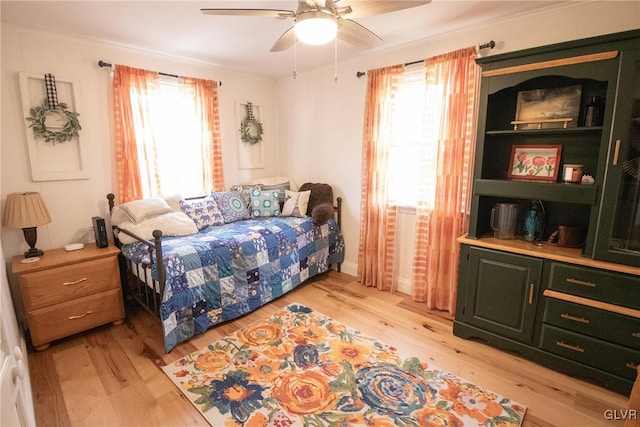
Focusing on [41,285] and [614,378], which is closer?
[614,378]

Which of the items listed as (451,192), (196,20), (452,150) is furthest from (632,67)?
(196,20)

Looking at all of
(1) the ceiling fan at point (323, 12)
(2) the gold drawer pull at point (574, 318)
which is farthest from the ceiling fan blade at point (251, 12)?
(2) the gold drawer pull at point (574, 318)

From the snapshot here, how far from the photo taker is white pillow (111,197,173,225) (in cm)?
266

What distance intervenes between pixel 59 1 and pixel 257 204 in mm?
2211

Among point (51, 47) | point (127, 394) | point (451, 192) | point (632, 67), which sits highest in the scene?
point (51, 47)

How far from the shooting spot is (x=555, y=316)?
6.51ft

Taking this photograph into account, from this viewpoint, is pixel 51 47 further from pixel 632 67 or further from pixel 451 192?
pixel 632 67

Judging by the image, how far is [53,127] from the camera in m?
2.49

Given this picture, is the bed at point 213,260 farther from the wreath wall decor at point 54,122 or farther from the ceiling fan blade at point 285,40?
the ceiling fan blade at point 285,40

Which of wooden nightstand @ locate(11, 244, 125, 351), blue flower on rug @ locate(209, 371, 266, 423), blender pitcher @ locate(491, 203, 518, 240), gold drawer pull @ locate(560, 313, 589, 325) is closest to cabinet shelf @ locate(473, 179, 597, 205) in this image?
blender pitcher @ locate(491, 203, 518, 240)

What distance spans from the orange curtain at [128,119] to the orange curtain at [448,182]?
2638 millimetres

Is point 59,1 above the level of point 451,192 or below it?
above

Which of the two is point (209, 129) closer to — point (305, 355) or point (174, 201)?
point (174, 201)

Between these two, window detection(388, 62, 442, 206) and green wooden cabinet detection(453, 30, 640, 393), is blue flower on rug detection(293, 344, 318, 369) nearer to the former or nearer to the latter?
green wooden cabinet detection(453, 30, 640, 393)
